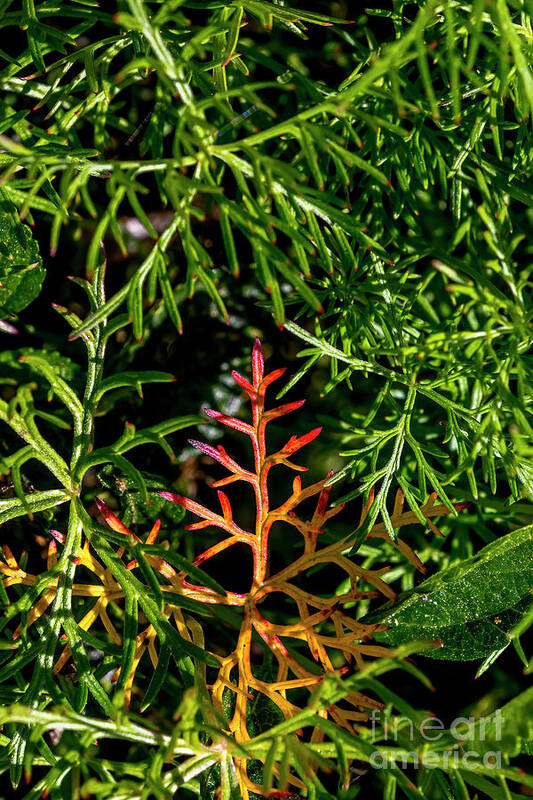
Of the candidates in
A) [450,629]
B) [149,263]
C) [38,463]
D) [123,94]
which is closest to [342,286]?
[149,263]

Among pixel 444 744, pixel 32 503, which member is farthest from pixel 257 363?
pixel 444 744

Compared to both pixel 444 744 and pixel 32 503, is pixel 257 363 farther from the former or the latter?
pixel 444 744

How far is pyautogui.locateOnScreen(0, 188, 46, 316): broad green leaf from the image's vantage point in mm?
668

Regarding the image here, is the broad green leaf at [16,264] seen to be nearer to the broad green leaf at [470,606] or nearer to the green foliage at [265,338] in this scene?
the green foliage at [265,338]

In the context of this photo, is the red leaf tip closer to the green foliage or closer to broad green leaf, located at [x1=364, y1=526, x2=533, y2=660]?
the green foliage

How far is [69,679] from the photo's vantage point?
77cm

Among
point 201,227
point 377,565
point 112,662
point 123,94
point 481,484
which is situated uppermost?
point 123,94

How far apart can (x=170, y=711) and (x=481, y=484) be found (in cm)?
44

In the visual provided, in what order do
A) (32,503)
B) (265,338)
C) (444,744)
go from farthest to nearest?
(265,338)
(32,503)
(444,744)

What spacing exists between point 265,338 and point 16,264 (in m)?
0.33

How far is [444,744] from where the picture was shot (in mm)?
558

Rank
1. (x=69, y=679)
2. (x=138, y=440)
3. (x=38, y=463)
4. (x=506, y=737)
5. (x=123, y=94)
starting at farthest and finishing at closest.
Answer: (x=123, y=94), (x=38, y=463), (x=69, y=679), (x=138, y=440), (x=506, y=737)

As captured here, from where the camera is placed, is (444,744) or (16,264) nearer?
(444,744)

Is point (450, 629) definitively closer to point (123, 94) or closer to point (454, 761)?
point (454, 761)
